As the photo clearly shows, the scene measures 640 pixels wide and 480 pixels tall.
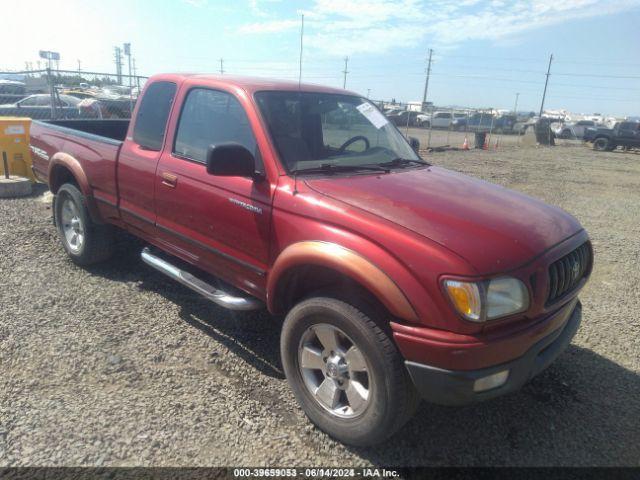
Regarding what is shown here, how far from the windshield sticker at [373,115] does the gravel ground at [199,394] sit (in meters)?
1.84

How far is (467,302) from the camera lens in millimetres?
2193

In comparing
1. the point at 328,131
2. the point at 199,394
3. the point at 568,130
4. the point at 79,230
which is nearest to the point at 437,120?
the point at 568,130

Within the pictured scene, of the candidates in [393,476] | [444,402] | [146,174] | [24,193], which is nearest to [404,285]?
[444,402]

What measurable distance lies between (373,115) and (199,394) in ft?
8.16

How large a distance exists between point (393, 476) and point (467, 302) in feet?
3.45

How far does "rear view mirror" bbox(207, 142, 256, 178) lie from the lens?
2799 mm

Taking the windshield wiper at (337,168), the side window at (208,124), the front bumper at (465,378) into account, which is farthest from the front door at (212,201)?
the front bumper at (465,378)

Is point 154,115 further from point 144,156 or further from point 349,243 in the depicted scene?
point 349,243

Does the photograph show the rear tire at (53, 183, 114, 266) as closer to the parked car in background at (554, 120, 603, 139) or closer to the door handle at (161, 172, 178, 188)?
the door handle at (161, 172, 178, 188)

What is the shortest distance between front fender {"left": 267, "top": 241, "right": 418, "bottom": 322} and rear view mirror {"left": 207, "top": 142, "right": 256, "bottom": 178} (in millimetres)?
560

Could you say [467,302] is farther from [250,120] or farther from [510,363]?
[250,120]

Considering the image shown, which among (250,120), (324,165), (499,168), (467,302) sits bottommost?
(499,168)

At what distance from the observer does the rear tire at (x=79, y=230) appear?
15.3 feet

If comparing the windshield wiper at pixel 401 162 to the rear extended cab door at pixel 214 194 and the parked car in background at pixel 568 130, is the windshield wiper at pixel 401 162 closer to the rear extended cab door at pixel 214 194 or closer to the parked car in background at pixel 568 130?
the rear extended cab door at pixel 214 194
